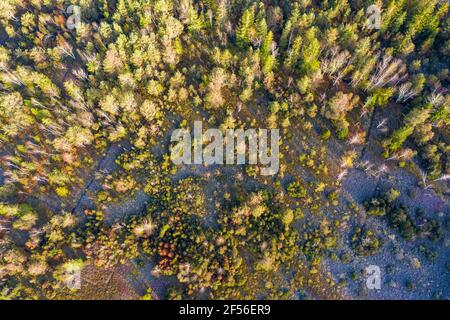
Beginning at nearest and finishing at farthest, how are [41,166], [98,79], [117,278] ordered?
[117,278], [41,166], [98,79]

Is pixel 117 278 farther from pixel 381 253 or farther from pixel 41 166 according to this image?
pixel 381 253

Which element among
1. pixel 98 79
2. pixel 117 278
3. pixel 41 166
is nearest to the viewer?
pixel 117 278

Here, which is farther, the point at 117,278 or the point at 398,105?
the point at 398,105

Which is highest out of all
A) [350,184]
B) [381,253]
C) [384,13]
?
[384,13]

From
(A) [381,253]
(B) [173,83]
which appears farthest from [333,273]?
(B) [173,83]

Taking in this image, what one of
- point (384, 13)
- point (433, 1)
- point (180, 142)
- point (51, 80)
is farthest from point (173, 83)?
point (433, 1)

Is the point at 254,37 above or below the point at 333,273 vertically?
above

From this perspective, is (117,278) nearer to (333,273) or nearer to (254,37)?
(333,273)
